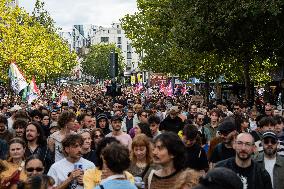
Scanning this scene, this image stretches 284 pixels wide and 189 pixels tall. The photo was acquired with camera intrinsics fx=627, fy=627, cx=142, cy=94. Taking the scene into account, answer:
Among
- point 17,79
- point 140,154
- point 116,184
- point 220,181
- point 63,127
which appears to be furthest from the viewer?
point 17,79

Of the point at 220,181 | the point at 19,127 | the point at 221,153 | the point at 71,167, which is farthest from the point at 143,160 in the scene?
the point at 220,181

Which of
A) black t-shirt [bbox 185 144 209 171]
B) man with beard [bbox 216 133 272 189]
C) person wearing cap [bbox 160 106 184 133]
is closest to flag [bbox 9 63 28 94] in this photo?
person wearing cap [bbox 160 106 184 133]

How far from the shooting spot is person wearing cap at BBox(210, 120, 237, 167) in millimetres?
8508

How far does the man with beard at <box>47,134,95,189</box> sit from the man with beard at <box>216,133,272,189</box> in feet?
5.46

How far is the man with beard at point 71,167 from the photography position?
703cm

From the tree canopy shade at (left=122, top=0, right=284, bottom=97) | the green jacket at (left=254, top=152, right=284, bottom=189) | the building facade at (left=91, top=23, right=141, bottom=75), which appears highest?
the building facade at (left=91, top=23, right=141, bottom=75)

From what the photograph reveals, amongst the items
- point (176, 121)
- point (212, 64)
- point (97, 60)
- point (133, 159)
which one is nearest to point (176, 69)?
point (212, 64)

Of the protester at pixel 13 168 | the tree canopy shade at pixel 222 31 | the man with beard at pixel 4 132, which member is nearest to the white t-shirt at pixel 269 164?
the protester at pixel 13 168

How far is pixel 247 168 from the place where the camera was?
6.48m

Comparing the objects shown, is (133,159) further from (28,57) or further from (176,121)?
(28,57)

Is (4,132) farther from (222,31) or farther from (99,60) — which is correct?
(99,60)

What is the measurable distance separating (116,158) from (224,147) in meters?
3.47

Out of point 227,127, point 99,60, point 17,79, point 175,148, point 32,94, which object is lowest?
point 175,148

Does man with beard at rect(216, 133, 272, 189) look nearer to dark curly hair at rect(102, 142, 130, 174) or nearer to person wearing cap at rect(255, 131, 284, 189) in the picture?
person wearing cap at rect(255, 131, 284, 189)
